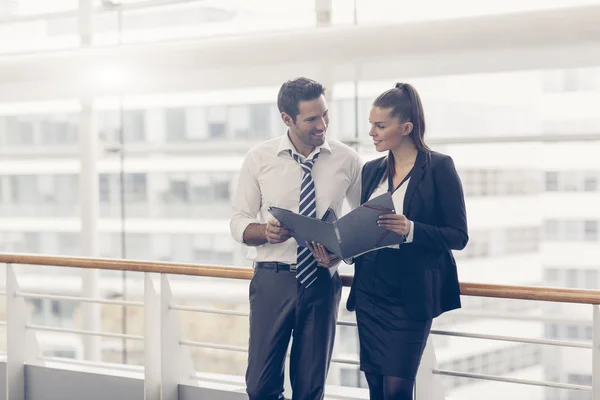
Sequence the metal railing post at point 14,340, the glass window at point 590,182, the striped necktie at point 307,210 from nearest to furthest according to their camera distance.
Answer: the striped necktie at point 307,210 < the metal railing post at point 14,340 < the glass window at point 590,182

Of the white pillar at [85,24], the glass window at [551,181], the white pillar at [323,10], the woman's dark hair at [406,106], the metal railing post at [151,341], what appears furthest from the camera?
the white pillar at [85,24]

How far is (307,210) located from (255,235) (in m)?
0.17

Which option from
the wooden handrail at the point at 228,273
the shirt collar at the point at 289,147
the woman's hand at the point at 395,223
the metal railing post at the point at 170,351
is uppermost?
the shirt collar at the point at 289,147

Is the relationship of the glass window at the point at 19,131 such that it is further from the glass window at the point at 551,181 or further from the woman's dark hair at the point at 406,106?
the woman's dark hair at the point at 406,106

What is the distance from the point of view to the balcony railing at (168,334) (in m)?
2.57

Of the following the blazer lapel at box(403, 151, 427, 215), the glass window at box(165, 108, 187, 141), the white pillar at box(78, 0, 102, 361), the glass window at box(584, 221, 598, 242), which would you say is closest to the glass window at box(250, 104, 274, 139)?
the glass window at box(165, 108, 187, 141)

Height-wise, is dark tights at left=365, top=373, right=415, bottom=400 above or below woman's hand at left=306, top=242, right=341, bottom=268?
below

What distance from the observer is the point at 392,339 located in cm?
235

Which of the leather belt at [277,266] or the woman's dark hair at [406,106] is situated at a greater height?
the woman's dark hair at [406,106]

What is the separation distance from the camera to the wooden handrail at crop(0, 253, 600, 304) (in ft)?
8.23

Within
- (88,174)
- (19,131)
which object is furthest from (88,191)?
(19,131)

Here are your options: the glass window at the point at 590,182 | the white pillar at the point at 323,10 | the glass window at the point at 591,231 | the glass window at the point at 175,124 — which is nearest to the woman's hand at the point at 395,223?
the white pillar at the point at 323,10

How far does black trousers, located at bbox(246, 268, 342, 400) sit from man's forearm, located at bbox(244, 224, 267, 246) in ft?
0.31

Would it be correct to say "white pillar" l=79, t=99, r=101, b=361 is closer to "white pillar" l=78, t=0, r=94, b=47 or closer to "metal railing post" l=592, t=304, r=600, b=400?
"white pillar" l=78, t=0, r=94, b=47
